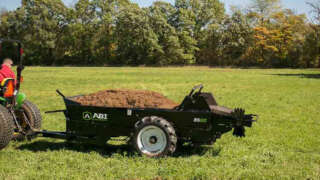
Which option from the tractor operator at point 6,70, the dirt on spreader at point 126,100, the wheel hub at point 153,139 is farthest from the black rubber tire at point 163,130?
the tractor operator at point 6,70

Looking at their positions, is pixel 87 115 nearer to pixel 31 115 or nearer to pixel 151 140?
pixel 151 140

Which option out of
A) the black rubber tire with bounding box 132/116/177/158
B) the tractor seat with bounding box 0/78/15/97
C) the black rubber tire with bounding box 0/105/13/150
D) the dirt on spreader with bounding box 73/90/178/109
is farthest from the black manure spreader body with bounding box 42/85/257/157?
the tractor seat with bounding box 0/78/15/97

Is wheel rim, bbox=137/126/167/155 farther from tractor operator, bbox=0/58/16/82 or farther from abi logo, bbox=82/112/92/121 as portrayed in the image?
tractor operator, bbox=0/58/16/82

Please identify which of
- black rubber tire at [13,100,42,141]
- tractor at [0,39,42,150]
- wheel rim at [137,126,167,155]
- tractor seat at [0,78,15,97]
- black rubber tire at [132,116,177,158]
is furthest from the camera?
black rubber tire at [13,100,42,141]

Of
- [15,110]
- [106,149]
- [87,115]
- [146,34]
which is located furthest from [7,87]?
[146,34]

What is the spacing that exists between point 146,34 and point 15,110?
70.4 m

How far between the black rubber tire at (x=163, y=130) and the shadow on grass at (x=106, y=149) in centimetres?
52

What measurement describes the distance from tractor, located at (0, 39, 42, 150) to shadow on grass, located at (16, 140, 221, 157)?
1.16 ft

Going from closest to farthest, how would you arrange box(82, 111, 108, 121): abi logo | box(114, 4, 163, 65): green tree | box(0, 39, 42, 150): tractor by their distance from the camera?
box(0, 39, 42, 150): tractor, box(82, 111, 108, 121): abi logo, box(114, 4, 163, 65): green tree

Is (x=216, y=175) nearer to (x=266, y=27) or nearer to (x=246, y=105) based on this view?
(x=246, y=105)

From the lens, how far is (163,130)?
245 inches

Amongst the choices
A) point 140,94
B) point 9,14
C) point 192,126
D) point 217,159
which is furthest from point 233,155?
point 9,14

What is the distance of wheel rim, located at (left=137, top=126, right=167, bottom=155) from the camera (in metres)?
6.35

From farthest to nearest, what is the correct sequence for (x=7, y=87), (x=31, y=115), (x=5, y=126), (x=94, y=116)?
1. (x=31, y=115)
2. (x=7, y=87)
3. (x=94, y=116)
4. (x=5, y=126)
